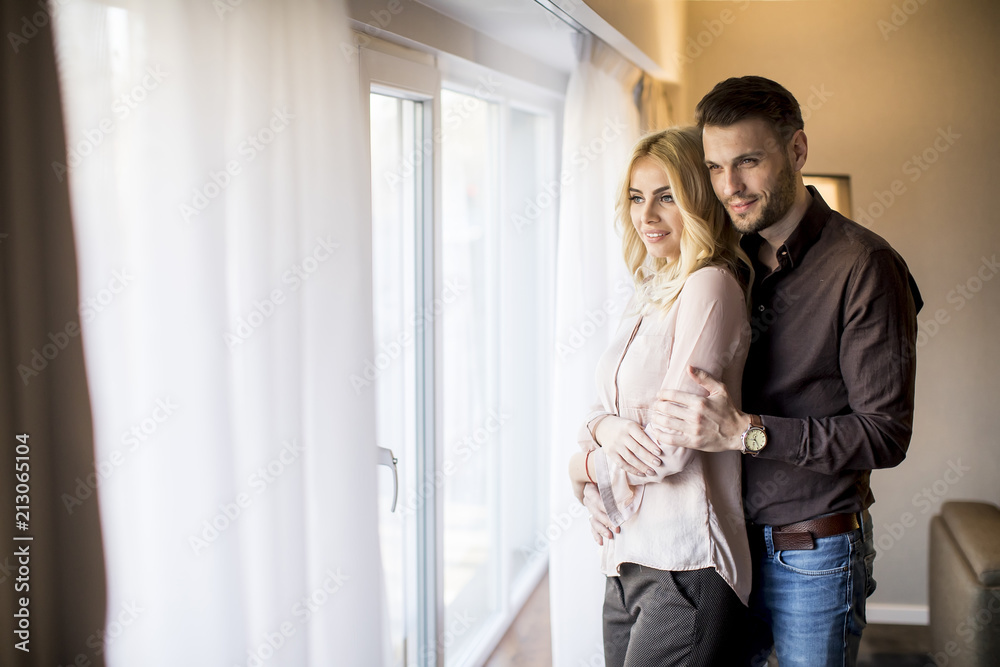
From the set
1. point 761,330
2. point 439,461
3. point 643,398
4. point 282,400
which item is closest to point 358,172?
point 282,400

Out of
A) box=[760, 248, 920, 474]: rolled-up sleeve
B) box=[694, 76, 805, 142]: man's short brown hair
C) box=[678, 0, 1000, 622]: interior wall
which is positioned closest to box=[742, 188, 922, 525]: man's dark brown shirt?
box=[760, 248, 920, 474]: rolled-up sleeve

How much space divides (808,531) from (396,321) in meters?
1.22

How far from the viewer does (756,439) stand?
128 centimetres

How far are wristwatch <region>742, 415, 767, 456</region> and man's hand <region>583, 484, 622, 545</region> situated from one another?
0.31m

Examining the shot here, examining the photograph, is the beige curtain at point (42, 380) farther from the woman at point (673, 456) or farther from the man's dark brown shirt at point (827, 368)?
the man's dark brown shirt at point (827, 368)

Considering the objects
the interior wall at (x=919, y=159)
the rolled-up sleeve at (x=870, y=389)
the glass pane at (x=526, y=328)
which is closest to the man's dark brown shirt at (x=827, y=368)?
the rolled-up sleeve at (x=870, y=389)

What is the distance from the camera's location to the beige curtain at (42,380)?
954mm

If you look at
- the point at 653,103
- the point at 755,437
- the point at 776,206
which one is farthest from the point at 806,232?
the point at 653,103

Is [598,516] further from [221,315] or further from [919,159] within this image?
[919,159]

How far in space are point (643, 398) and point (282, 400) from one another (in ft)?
2.19

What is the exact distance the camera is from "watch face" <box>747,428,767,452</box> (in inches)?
50.2

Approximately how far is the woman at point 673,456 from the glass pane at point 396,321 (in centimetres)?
73

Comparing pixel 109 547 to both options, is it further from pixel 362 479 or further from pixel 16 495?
pixel 362 479

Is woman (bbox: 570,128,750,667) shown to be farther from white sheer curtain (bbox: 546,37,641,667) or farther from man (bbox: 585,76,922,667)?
white sheer curtain (bbox: 546,37,641,667)
